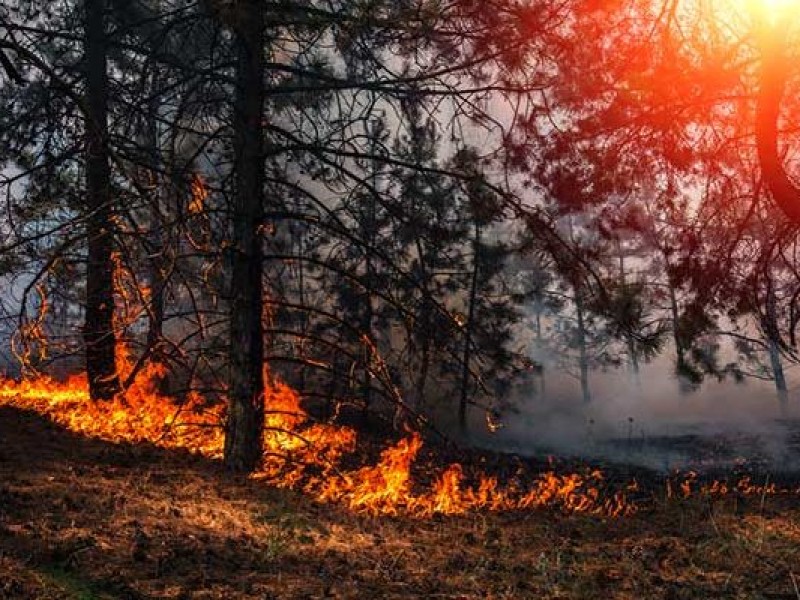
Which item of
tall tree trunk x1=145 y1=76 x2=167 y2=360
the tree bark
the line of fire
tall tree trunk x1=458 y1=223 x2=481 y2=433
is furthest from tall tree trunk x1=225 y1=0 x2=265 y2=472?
the tree bark

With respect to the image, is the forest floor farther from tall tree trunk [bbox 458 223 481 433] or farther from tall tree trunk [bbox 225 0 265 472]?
tall tree trunk [bbox 458 223 481 433]

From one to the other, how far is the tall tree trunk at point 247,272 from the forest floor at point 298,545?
50 centimetres

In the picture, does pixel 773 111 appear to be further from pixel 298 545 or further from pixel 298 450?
pixel 298 450

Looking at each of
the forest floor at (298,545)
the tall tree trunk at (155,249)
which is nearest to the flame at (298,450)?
the tall tree trunk at (155,249)

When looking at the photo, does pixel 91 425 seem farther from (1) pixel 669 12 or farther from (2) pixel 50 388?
(1) pixel 669 12

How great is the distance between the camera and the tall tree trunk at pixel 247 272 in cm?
738

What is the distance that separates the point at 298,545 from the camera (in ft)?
17.0

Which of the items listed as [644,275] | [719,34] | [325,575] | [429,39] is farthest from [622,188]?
[644,275]

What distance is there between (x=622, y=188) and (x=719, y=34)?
1.75 meters

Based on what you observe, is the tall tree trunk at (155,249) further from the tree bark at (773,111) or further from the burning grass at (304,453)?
the tree bark at (773,111)

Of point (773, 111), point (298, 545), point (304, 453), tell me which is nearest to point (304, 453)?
point (304, 453)

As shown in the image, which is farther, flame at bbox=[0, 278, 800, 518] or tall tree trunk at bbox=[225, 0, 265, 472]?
tall tree trunk at bbox=[225, 0, 265, 472]

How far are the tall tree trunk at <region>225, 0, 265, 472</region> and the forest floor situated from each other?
50 cm

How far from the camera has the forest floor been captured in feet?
13.5
